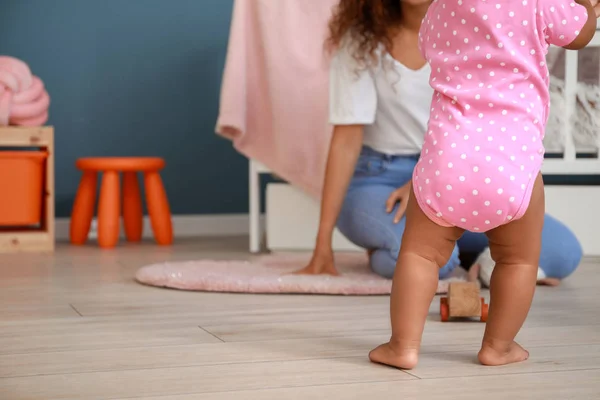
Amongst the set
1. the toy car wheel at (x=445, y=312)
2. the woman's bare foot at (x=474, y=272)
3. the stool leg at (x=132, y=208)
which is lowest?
the stool leg at (x=132, y=208)

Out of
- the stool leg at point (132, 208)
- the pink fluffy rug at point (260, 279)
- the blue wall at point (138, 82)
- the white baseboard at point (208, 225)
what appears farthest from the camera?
the white baseboard at point (208, 225)

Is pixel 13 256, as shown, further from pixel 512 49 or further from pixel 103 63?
pixel 512 49

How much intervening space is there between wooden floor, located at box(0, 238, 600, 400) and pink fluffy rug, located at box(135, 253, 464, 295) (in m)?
0.04

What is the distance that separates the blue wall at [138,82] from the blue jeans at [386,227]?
107cm

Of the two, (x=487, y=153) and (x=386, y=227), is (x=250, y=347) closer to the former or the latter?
(x=487, y=153)

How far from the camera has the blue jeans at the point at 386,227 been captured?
67.1 inches

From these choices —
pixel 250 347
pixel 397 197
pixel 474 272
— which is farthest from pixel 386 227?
pixel 250 347

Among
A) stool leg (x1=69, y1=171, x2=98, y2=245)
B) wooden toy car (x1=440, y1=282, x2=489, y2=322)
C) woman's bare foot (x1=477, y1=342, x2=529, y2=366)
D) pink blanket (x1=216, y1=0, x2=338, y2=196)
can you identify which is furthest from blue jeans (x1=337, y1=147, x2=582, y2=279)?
stool leg (x1=69, y1=171, x2=98, y2=245)

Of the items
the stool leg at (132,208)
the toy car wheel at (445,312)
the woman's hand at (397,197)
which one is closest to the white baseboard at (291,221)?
the stool leg at (132,208)

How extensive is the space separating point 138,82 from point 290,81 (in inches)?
26.5

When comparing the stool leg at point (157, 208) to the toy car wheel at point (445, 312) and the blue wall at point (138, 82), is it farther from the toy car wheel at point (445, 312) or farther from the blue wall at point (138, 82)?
the toy car wheel at point (445, 312)

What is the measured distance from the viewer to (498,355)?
3.42 ft

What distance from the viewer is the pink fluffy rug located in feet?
5.24

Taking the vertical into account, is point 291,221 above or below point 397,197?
below
